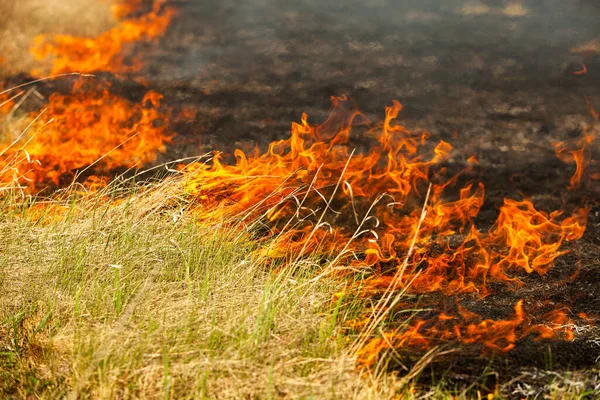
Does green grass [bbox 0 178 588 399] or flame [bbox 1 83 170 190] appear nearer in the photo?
green grass [bbox 0 178 588 399]

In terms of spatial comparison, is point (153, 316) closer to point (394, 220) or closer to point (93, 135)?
point (394, 220)

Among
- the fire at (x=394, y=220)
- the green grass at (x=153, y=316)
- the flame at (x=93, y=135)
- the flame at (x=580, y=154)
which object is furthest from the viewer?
the flame at (x=580, y=154)

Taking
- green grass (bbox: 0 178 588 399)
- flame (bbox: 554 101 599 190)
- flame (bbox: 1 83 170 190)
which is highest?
green grass (bbox: 0 178 588 399)

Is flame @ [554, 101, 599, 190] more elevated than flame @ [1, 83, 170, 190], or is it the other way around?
flame @ [1, 83, 170, 190]

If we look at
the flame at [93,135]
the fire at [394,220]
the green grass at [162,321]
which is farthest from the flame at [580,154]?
the flame at [93,135]

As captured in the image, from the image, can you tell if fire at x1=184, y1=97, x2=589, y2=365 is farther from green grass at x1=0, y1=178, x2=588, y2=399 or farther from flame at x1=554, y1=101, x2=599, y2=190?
flame at x1=554, y1=101, x2=599, y2=190

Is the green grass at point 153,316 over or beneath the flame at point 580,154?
over

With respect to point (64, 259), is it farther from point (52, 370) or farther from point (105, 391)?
point (105, 391)

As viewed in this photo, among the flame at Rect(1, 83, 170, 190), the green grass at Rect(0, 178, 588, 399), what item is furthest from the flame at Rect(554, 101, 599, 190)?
the flame at Rect(1, 83, 170, 190)

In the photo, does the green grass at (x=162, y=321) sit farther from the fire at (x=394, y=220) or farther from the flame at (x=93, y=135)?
the flame at (x=93, y=135)

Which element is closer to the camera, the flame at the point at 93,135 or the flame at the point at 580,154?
the flame at the point at 93,135

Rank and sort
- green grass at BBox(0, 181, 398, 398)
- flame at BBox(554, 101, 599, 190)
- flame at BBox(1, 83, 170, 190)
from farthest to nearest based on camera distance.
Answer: flame at BBox(554, 101, 599, 190) < flame at BBox(1, 83, 170, 190) < green grass at BBox(0, 181, 398, 398)

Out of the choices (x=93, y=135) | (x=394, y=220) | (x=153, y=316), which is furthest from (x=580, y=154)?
(x=153, y=316)

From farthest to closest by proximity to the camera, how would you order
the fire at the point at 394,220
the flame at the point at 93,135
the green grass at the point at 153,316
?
the flame at the point at 93,135
the fire at the point at 394,220
the green grass at the point at 153,316
